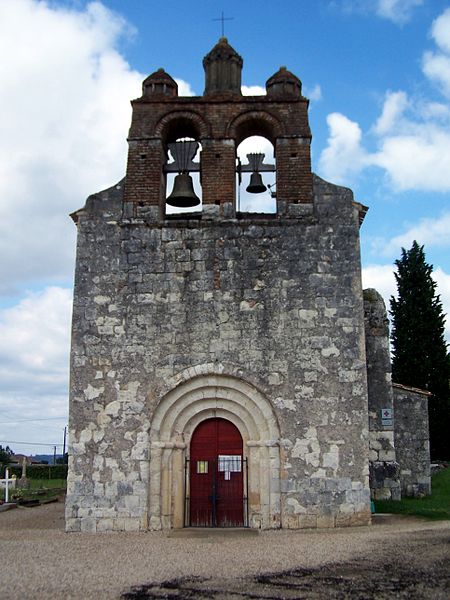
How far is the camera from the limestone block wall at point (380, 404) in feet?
43.8

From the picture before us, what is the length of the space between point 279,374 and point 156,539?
11.6 feet

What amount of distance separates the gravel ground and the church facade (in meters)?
0.87

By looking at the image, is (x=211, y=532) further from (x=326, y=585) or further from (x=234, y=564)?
(x=326, y=585)

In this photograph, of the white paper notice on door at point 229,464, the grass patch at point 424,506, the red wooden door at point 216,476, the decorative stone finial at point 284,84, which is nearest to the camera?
the red wooden door at point 216,476

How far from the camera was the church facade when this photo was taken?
37.7 ft

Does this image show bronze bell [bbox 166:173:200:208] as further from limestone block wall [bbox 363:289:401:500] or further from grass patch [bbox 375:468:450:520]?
grass patch [bbox 375:468:450:520]

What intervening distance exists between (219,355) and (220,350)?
0.09m

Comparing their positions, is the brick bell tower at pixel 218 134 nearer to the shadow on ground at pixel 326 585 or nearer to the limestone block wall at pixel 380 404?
the limestone block wall at pixel 380 404

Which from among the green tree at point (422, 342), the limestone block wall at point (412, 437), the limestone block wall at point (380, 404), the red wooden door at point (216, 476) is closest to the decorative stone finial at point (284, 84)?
the limestone block wall at point (380, 404)

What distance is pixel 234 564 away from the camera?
26.5 ft

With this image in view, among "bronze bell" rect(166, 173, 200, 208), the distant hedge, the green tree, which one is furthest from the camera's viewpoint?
the distant hedge

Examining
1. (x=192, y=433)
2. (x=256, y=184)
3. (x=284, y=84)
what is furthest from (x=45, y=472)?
(x=284, y=84)

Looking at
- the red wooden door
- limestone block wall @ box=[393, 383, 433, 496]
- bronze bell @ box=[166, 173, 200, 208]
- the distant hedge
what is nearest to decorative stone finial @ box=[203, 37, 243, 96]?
bronze bell @ box=[166, 173, 200, 208]

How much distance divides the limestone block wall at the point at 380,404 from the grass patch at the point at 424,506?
1.11 feet
